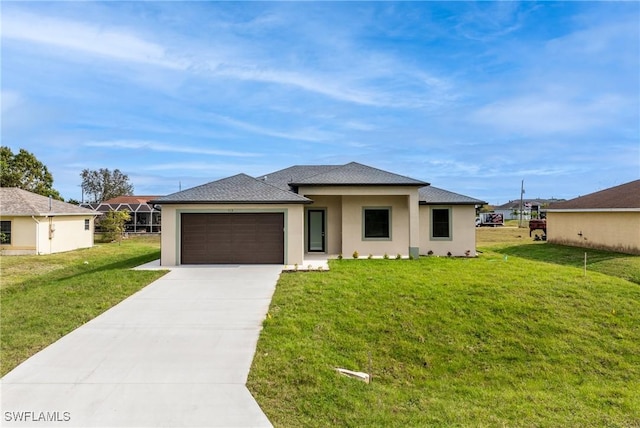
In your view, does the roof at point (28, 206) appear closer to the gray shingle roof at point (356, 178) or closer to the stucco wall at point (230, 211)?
the stucco wall at point (230, 211)

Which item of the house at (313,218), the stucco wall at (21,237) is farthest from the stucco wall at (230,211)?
the stucco wall at (21,237)

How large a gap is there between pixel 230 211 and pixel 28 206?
1707 centimetres

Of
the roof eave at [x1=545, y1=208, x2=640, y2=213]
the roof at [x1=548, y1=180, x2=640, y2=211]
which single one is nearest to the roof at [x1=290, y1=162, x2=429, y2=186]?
the roof eave at [x1=545, y1=208, x2=640, y2=213]

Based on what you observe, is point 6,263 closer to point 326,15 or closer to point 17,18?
point 17,18

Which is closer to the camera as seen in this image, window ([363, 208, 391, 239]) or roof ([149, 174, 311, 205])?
roof ([149, 174, 311, 205])

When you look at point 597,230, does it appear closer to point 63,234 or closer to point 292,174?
point 292,174

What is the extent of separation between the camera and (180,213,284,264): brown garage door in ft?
44.4

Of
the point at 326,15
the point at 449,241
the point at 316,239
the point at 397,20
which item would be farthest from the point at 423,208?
the point at 326,15

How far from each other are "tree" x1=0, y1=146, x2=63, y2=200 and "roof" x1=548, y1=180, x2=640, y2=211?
45534mm

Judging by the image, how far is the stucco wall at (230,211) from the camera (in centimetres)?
1337

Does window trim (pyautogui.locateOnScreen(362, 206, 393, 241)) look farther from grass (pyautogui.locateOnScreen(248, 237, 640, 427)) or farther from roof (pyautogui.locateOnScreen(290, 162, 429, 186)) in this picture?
grass (pyautogui.locateOnScreen(248, 237, 640, 427))

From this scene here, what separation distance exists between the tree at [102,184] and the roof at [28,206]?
50.9 meters

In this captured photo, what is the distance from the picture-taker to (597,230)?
20.4m

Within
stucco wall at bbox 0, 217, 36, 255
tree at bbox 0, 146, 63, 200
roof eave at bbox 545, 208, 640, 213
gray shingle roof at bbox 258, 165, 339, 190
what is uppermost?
tree at bbox 0, 146, 63, 200
